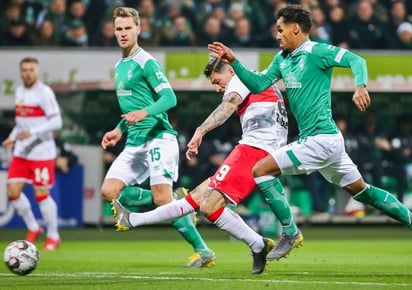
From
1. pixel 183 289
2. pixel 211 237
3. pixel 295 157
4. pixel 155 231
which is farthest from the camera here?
pixel 155 231

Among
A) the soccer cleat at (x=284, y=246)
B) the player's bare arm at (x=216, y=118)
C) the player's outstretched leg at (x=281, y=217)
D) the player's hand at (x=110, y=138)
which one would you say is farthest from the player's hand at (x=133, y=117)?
the soccer cleat at (x=284, y=246)

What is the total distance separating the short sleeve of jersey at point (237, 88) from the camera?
403 inches

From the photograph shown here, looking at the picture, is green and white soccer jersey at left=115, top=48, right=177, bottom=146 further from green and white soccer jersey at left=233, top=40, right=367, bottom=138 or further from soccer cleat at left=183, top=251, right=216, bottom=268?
green and white soccer jersey at left=233, top=40, right=367, bottom=138

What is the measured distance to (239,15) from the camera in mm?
21156

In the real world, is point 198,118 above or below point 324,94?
below

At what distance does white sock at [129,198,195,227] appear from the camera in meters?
9.89

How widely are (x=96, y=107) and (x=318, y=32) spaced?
4348mm

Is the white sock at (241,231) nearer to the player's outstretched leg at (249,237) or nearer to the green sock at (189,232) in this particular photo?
the player's outstretched leg at (249,237)

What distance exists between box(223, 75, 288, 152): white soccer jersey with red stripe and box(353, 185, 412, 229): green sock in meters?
1.14

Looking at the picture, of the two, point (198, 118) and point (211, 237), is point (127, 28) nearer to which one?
point (211, 237)

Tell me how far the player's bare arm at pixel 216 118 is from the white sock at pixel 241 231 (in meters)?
0.62

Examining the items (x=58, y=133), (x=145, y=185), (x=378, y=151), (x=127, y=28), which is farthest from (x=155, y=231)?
(x=127, y=28)

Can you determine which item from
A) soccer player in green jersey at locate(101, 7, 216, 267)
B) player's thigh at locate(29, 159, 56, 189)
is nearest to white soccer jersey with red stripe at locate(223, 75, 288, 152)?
soccer player in green jersey at locate(101, 7, 216, 267)

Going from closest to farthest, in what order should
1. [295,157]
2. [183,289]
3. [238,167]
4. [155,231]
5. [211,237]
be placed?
[183,289], [295,157], [238,167], [211,237], [155,231]
